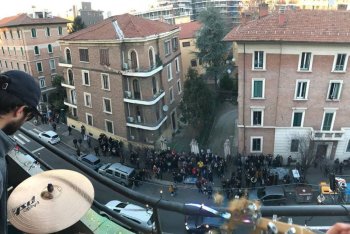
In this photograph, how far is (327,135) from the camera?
20125mm

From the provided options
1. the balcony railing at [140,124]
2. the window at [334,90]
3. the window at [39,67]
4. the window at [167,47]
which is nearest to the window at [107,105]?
the balcony railing at [140,124]

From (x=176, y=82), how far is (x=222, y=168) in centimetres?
1197

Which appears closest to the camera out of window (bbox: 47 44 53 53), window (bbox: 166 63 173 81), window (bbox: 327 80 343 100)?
window (bbox: 327 80 343 100)

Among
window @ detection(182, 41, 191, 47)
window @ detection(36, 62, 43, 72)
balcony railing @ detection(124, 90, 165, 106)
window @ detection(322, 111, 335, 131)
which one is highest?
window @ detection(182, 41, 191, 47)

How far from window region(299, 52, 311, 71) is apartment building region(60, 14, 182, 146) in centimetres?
979

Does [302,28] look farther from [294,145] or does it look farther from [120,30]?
[120,30]

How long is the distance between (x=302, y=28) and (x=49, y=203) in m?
18.4

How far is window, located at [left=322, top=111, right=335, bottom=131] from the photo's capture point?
65.0 ft

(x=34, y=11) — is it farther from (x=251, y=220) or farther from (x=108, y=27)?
(x=251, y=220)

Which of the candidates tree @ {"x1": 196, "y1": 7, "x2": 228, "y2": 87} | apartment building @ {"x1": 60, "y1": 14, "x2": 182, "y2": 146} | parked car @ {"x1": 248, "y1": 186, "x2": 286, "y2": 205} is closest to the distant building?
apartment building @ {"x1": 60, "y1": 14, "x2": 182, "y2": 146}

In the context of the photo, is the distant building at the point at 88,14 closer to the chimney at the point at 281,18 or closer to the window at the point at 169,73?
the window at the point at 169,73

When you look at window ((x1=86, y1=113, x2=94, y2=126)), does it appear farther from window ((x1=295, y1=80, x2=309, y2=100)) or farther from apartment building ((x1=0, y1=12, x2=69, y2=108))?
window ((x1=295, y1=80, x2=309, y2=100))

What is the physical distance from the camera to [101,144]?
79.8 feet

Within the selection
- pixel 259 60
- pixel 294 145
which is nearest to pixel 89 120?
pixel 259 60
